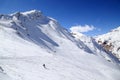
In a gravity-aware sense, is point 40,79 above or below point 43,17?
below

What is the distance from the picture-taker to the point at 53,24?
138m

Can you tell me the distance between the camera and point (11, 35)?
248 feet

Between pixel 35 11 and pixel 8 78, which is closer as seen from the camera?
pixel 8 78

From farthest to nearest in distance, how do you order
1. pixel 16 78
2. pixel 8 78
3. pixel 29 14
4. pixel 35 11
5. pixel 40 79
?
pixel 35 11 < pixel 29 14 < pixel 40 79 < pixel 16 78 < pixel 8 78

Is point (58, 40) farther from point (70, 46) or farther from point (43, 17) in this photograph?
point (43, 17)

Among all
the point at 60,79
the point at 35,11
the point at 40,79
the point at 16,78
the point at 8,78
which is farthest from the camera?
the point at 35,11

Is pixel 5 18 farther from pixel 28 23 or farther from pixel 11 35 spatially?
pixel 11 35

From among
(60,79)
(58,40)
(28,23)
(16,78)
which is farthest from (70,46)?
(16,78)

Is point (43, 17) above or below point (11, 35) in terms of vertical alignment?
above

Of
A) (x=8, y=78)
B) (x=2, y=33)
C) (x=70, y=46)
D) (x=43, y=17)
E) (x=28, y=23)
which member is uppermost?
(x=43, y=17)

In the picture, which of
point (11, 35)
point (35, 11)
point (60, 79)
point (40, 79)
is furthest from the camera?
point (35, 11)

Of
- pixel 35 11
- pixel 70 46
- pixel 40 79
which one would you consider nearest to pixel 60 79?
pixel 40 79

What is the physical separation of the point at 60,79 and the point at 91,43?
349 ft

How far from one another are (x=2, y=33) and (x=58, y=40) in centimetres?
4314
